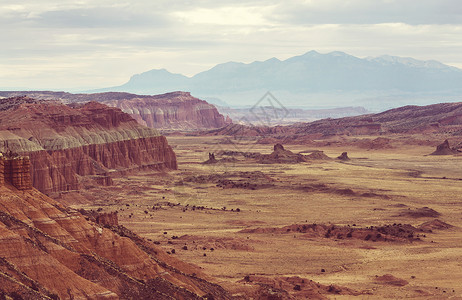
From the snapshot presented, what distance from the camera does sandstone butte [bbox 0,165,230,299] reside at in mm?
30875

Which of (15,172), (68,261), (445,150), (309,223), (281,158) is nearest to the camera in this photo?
(68,261)

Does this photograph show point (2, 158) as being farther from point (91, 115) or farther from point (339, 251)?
point (91, 115)

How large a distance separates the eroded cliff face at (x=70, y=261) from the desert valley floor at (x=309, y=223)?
25.7ft

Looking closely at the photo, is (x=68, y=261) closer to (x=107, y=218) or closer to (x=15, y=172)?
(x=15, y=172)

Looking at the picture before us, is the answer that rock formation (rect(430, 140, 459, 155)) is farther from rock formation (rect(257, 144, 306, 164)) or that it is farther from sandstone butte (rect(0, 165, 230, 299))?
sandstone butte (rect(0, 165, 230, 299))

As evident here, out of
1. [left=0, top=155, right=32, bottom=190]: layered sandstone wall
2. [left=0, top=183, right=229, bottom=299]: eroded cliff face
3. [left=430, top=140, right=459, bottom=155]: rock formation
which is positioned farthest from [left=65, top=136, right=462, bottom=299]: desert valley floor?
[left=430, top=140, right=459, bottom=155]: rock formation

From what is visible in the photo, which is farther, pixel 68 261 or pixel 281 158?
pixel 281 158

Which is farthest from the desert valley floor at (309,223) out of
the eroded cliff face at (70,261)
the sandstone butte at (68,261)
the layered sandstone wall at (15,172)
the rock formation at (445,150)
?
the rock formation at (445,150)

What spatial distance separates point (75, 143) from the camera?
112 metres

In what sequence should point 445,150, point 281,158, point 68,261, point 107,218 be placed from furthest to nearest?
1. point 445,150
2. point 281,158
3. point 107,218
4. point 68,261

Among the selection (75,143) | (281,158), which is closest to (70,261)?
(75,143)

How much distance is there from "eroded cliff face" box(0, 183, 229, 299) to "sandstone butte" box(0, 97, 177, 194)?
51726 millimetres

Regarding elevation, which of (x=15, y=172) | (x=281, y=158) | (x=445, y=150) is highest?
(x=15, y=172)

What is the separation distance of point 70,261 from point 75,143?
81015mm
